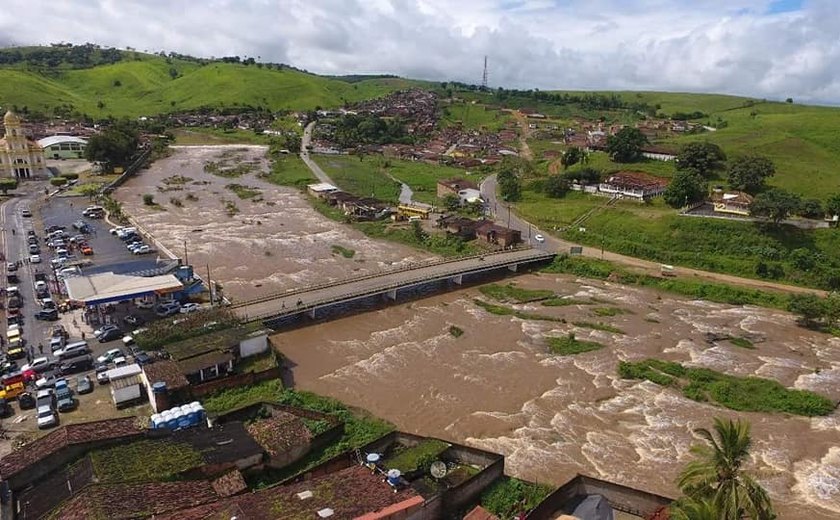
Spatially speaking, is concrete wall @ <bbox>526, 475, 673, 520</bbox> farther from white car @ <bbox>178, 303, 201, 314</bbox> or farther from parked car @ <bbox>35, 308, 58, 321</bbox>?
parked car @ <bbox>35, 308, 58, 321</bbox>

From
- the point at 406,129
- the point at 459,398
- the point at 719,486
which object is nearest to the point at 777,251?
the point at 459,398

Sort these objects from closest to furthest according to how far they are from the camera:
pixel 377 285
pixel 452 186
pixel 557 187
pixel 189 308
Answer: pixel 189 308 < pixel 377 285 < pixel 557 187 < pixel 452 186

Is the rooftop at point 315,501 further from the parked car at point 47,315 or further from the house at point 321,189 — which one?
the house at point 321,189

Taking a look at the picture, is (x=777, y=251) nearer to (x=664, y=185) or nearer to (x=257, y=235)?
(x=664, y=185)

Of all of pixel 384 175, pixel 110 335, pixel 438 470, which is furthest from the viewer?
pixel 384 175

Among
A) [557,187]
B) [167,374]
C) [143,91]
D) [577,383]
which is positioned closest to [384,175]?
[557,187]

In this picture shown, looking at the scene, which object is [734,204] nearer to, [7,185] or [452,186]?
[452,186]

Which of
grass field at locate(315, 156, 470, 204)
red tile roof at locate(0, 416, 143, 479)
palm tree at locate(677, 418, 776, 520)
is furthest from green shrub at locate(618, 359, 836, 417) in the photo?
grass field at locate(315, 156, 470, 204)
